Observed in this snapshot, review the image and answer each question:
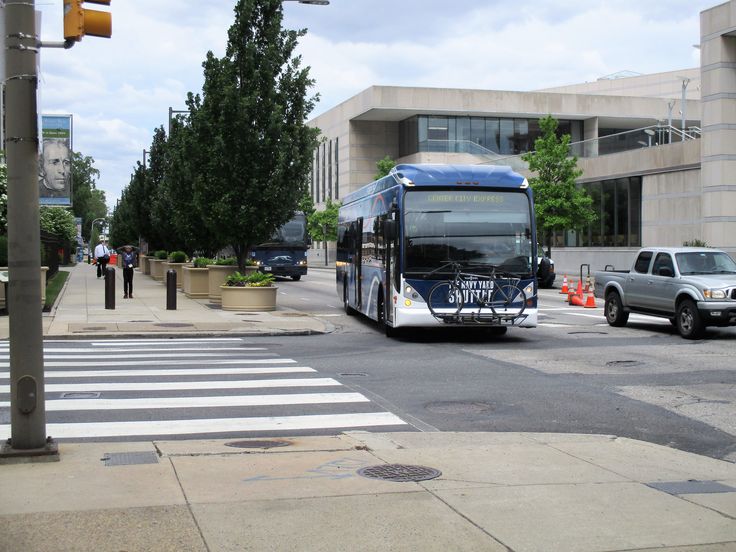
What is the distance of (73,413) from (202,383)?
2.46m

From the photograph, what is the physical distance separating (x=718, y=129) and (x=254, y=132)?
66.7 feet

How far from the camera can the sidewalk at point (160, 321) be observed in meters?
19.0

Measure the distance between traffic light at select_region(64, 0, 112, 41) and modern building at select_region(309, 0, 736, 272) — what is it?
3336 cm

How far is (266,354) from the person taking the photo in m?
15.5

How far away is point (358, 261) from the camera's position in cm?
2167

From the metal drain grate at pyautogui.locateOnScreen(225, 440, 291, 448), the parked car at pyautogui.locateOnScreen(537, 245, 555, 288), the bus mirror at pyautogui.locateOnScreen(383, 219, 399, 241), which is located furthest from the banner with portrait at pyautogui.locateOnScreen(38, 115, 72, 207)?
the metal drain grate at pyautogui.locateOnScreen(225, 440, 291, 448)

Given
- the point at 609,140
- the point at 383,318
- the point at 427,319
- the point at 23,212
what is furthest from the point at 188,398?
the point at 609,140

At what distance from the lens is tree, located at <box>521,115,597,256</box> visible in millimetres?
43406

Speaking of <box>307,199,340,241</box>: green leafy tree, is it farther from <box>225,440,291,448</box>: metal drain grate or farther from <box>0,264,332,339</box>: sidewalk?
<box>225,440,291,448</box>: metal drain grate

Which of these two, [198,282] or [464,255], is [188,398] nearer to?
[464,255]

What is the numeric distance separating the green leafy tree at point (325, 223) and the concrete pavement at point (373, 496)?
253 feet

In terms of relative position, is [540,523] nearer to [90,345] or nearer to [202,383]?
[202,383]

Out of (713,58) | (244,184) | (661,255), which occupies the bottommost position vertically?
(661,255)

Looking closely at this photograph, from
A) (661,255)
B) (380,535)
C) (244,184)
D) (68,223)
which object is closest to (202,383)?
(380,535)
